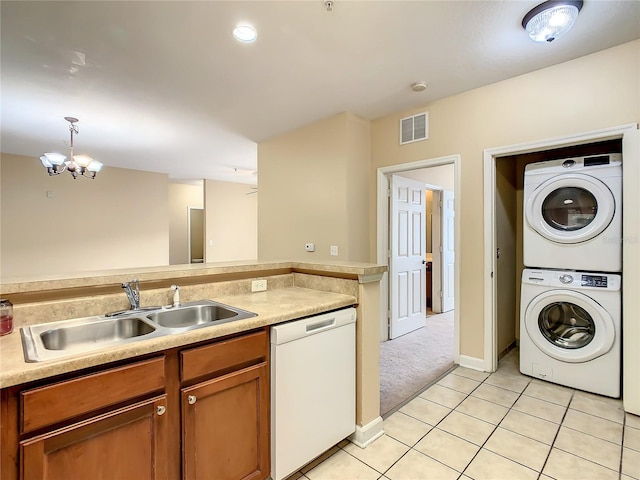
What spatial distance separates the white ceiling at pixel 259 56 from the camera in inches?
77.1

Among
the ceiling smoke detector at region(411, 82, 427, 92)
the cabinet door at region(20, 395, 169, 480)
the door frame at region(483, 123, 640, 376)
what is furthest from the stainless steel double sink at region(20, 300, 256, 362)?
the ceiling smoke detector at region(411, 82, 427, 92)

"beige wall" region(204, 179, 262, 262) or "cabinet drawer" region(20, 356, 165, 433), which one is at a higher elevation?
"beige wall" region(204, 179, 262, 262)

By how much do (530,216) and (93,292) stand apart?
3.27 metres

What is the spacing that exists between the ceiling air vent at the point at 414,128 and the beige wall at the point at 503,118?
0.06 metres

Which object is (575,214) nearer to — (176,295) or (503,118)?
(503,118)

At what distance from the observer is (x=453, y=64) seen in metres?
2.55

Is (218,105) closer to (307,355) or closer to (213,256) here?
(307,355)

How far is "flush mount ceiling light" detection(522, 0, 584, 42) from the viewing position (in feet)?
6.13

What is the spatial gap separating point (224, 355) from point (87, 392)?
1.61ft

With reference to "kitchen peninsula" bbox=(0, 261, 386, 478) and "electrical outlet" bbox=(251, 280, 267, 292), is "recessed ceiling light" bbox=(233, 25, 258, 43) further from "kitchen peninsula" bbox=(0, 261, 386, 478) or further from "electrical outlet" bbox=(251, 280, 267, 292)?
"electrical outlet" bbox=(251, 280, 267, 292)

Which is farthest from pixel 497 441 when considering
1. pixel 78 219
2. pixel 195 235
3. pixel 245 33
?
pixel 195 235

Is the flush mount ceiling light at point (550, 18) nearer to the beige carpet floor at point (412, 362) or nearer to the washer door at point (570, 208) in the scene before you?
the washer door at point (570, 208)

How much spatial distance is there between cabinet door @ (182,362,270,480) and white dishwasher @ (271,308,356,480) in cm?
7

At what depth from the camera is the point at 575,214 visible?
2.72 m
